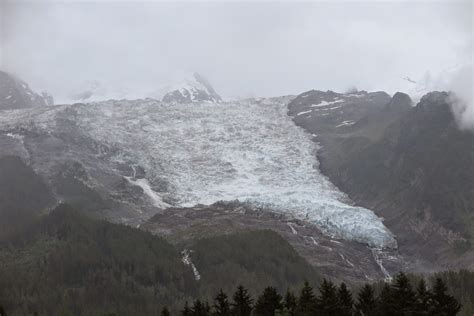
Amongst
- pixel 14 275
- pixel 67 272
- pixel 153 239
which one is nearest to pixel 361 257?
pixel 153 239

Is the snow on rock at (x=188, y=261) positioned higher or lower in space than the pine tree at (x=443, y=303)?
higher

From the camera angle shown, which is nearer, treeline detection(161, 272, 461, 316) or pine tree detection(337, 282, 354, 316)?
treeline detection(161, 272, 461, 316)

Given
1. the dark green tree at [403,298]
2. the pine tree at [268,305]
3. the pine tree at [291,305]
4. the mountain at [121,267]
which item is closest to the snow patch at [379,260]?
the mountain at [121,267]

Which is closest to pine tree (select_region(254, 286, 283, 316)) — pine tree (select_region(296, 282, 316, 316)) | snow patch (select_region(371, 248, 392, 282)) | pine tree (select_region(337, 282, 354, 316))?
pine tree (select_region(296, 282, 316, 316))

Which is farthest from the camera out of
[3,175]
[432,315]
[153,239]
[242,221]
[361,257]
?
[3,175]

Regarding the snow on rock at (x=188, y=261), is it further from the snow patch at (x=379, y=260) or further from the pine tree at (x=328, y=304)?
the pine tree at (x=328, y=304)

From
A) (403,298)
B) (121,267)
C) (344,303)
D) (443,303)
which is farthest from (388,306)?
(121,267)

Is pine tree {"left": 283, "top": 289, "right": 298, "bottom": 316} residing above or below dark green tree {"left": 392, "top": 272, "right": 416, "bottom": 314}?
below

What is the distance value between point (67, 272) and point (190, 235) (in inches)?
1589

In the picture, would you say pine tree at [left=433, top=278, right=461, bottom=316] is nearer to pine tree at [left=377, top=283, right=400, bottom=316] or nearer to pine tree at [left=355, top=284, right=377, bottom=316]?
pine tree at [left=377, top=283, right=400, bottom=316]

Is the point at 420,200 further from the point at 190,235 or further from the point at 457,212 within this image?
the point at 190,235

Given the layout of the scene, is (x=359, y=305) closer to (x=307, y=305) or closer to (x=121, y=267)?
(x=307, y=305)

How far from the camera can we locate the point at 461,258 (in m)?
162

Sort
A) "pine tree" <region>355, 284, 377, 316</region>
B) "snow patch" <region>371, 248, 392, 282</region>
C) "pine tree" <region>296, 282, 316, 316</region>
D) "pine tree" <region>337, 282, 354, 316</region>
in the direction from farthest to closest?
"snow patch" <region>371, 248, 392, 282</region>
"pine tree" <region>355, 284, 377, 316</region>
"pine tree" <region>296, 282, 316, 316</region>
"pine tree" <region>337, 282, 354, 316</region>
